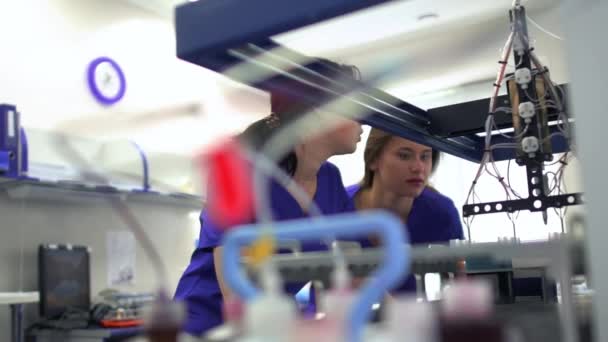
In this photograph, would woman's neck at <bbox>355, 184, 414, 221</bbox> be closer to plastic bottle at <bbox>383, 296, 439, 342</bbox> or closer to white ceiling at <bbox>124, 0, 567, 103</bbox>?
plastic bottle at <bbox>383, 296, 439, 342</bbox>

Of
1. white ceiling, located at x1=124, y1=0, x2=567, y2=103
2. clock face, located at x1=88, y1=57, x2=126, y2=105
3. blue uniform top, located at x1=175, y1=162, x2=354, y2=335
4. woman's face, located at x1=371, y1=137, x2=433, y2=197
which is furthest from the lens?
Answer: white ceiling, located at x1=124, y1=0, x2=567, y2=103

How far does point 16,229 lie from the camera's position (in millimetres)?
3049

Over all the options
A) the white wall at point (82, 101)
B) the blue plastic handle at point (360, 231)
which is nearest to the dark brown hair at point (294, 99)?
the blue plastic handle at point (360, 231)

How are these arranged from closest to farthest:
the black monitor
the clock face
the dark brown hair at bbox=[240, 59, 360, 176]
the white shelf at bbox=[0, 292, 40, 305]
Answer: the dark brown hair at bbox=[240, 59, 360, 176] → the white shelf at bbox=[0, 292, 40, 305] → the black monitor → the clock face

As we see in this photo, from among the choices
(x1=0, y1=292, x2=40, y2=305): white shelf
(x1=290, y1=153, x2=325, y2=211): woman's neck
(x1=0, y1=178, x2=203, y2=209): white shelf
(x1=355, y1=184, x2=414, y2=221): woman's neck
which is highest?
(x1=0, y1=178, x2=203, y2=209): white shelf

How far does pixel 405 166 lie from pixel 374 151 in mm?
130

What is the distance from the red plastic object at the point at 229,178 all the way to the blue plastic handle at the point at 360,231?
2 cm

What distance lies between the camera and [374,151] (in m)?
1.85

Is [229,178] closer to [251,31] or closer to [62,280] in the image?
[251,31]

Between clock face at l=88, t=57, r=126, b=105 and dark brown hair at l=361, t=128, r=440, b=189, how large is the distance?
2.12 metres

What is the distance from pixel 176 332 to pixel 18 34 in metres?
3.27

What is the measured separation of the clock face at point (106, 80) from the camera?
350 cm

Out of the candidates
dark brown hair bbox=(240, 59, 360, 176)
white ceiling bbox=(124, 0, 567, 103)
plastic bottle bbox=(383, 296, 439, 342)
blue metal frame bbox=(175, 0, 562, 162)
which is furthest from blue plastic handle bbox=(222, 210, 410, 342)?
white ceiling bbox=(124, 0, 567, 103)

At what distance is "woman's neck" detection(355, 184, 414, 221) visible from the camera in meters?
1.81
